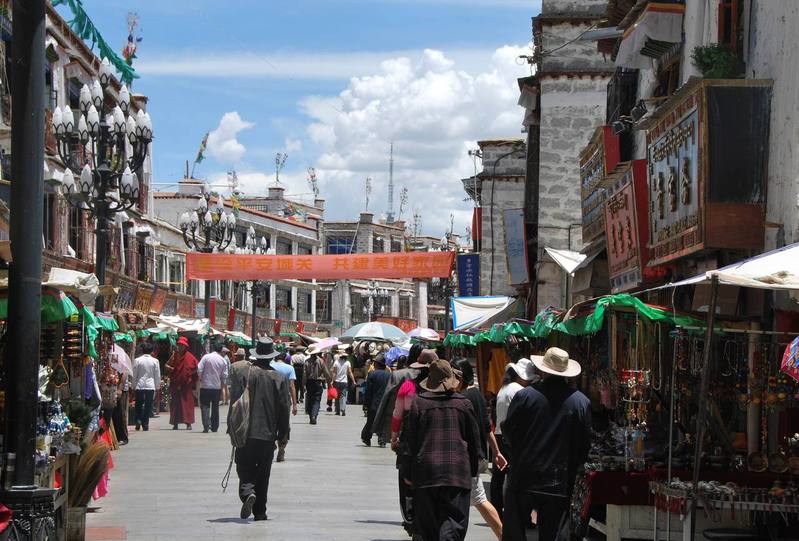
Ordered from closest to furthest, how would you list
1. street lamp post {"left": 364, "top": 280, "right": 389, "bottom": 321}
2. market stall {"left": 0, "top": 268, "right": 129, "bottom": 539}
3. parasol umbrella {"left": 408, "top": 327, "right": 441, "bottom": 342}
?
market stall {"left": 0, "top": 268, "right": 129, "bottom": 539} → parasol umbrella {"left": 408, "top": 327, "right": 441, "bottom": 342} → street lamp post {"left": 364, "top": 280, "right": 389, "bottom": 321}

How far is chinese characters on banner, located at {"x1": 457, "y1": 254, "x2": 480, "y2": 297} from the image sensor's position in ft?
128

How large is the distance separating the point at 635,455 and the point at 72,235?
24.7m

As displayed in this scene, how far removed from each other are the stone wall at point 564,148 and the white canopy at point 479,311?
148 cm

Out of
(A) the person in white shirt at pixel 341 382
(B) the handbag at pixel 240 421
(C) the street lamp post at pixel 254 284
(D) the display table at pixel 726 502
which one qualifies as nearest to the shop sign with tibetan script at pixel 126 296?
(C) the street lamp post at pixel 254 284

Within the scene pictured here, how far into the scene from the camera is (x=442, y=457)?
9.43 m

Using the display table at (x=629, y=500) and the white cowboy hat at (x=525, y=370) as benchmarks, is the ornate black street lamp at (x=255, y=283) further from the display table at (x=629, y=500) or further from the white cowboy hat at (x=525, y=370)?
the display table at (x=629, y=500)

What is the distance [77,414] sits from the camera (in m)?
12.5

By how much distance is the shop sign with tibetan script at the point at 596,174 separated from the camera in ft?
60.5

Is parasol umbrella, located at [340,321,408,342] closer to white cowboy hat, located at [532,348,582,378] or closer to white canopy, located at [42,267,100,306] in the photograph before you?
white canopy, located at [42,267,100,306]

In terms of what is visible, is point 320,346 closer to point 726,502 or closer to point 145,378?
point 145,378

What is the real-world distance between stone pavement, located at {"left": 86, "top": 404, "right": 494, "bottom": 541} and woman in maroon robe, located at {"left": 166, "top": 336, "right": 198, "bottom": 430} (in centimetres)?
277

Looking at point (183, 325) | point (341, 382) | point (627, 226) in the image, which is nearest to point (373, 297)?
point (341, 382)

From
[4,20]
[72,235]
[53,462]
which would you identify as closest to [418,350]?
[53,462]

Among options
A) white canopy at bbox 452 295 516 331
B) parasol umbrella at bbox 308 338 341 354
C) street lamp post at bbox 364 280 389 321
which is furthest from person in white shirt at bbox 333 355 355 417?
street lamp post at bbox 364 280 389 321
